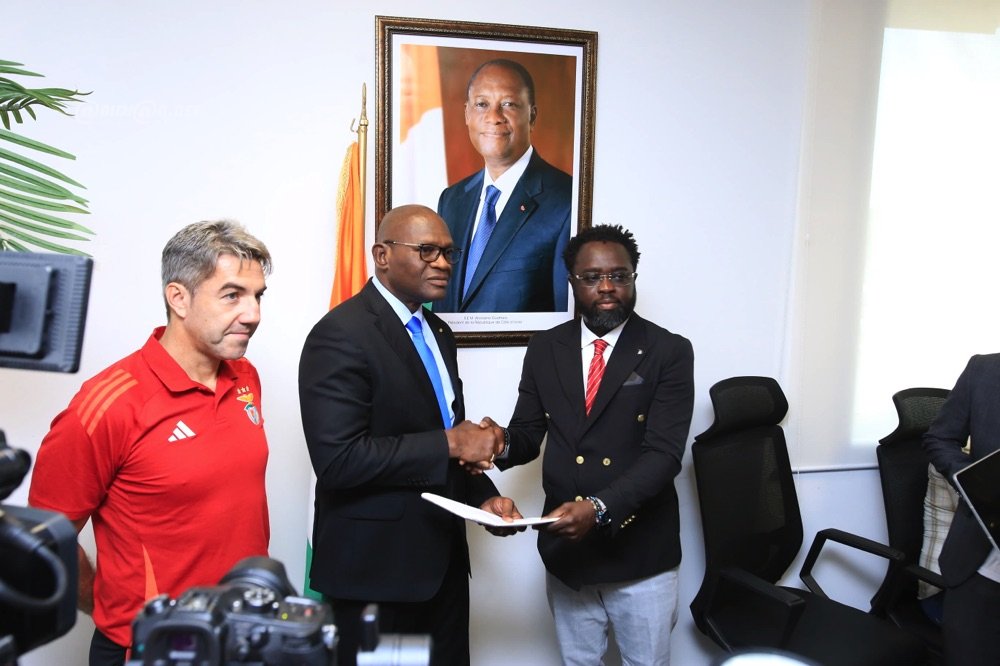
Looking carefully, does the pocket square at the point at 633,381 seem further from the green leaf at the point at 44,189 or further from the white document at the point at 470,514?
the green leaf at the point at 44,189

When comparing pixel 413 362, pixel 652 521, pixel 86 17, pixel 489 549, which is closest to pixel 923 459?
pixel 652 521

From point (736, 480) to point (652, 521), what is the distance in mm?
527

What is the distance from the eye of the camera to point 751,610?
2418 mm

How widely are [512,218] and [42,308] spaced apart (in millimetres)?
1924

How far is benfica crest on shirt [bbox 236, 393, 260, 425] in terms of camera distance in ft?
5.47

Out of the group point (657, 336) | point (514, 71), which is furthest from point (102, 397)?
point (514, 71)

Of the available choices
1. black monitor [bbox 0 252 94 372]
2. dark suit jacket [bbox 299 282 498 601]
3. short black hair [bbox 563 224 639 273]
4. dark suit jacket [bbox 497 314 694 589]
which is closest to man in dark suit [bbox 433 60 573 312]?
short black hair [bbox 563 224 639 273]

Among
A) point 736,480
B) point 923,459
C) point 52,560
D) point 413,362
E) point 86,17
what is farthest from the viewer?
point 923,459

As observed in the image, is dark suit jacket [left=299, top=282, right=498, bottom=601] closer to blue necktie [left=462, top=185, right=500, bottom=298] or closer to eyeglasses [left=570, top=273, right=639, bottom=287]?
eyeglasses [left=570, top=273, right=639, bottom=287]

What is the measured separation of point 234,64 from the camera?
235cm

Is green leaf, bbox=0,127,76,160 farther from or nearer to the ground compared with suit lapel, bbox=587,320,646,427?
farther from the ground

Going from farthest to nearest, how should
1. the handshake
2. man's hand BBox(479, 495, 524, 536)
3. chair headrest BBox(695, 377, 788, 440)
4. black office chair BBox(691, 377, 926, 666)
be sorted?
chair headrest BBox(695, 377, 788, 440) → black office chair BBox(691, 377, 926, 666) → man's hand BBox(479, 495, 524, 536) → the handshake

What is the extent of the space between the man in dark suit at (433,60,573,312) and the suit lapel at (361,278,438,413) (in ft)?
2.38

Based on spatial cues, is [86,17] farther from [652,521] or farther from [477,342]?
[652,521]
